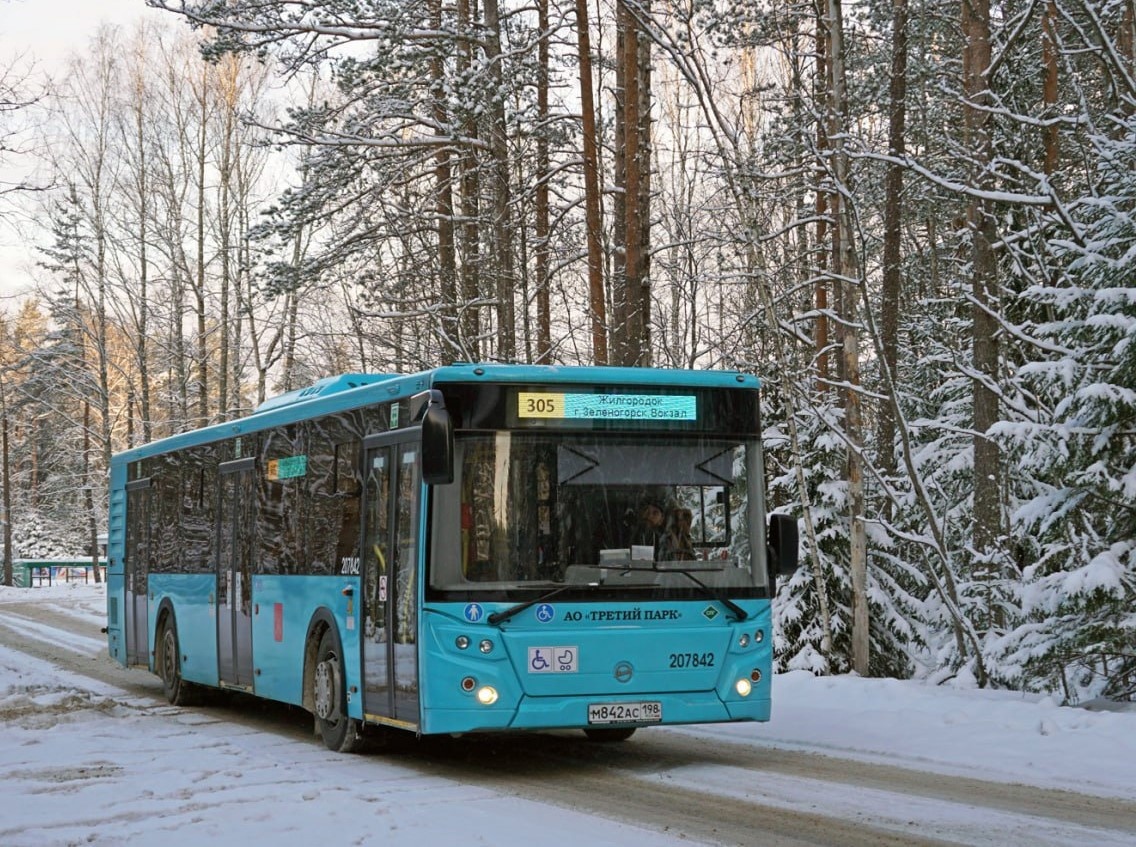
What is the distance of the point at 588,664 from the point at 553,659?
27 cm

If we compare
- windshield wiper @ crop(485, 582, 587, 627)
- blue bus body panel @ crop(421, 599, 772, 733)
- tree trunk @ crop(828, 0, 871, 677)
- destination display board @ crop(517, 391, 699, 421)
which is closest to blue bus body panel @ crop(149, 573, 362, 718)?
blue bus body panel @ crop(421, 599, 772, 733)

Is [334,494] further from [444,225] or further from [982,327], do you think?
[444,225]

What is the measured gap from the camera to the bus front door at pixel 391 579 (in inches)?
449

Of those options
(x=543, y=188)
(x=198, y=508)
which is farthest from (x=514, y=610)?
(x=543, y=188)

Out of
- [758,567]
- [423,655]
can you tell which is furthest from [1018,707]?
[423,655]

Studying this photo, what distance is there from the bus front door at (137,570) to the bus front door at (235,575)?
3.39 m

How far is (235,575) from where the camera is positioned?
16.0 metres

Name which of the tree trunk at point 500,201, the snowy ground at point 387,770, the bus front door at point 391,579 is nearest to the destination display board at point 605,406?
the bus front door at point 391,579

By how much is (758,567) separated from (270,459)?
5.56 metres

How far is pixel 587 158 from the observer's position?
25.3 m

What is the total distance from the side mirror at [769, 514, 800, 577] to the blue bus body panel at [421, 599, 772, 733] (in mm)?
509

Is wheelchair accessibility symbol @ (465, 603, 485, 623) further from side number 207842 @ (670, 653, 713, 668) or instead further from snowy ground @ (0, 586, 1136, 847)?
side number 207842 @ (670, 653, 713, 668)

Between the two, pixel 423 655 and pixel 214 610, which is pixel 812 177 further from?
pixel 423 655

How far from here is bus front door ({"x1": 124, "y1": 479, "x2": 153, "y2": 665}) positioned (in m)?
19.7
